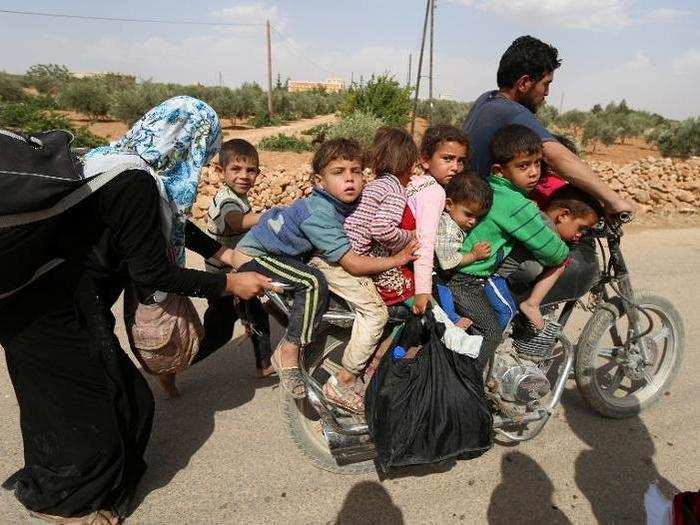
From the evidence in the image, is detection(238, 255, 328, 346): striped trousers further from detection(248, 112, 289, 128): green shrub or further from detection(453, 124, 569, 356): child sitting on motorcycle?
detection(248, 112, 289, 128): green shrub

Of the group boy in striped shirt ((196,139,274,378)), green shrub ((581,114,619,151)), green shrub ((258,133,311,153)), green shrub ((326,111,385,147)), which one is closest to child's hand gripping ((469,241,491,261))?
boy in striped shirt ((196,139,274,378))

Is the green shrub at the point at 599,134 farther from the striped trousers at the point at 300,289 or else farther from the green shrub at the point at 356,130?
the striped trousers at the point at 300,289

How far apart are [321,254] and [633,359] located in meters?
2.15

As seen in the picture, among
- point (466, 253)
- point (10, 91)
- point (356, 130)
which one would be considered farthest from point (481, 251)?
point (10, 91)

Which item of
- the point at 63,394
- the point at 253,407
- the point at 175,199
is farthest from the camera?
the point at 253,407

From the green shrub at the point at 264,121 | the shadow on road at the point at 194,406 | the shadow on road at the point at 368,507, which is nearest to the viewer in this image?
the shadow on road at the point at 368,507

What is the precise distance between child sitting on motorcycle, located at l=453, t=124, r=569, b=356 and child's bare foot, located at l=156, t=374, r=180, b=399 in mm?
1892

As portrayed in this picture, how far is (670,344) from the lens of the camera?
311 centimetres

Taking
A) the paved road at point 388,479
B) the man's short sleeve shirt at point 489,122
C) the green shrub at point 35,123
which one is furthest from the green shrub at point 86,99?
the man's short sleeve shirt at point 489,122

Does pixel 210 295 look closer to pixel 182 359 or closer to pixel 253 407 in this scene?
pixel 182 359

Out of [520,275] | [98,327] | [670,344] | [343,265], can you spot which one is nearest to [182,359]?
[98,327]

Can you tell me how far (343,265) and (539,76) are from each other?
1542 millimetres

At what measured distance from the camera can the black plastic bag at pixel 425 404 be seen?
7.10ft

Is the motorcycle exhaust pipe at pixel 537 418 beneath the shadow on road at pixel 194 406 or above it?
above
